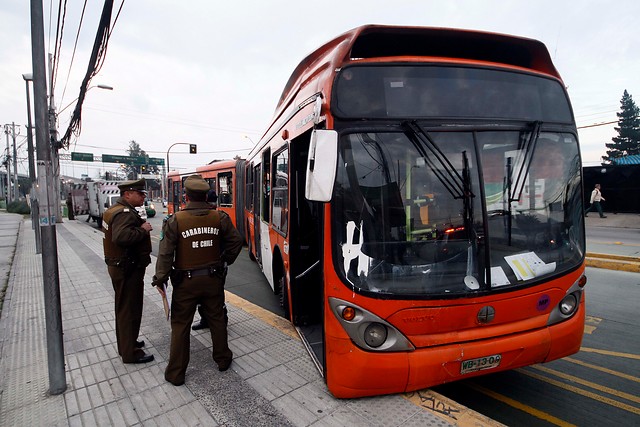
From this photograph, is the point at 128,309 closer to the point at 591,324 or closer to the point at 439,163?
the point at 439,163

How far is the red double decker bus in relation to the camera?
2.67 m

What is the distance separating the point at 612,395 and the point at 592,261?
564 cm

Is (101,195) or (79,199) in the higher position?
(101,195)

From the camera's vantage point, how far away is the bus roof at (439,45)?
3008 mm

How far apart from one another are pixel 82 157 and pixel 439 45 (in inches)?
1821

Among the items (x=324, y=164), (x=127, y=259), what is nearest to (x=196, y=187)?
(x=127, y=259)

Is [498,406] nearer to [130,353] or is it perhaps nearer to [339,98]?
[339,98]

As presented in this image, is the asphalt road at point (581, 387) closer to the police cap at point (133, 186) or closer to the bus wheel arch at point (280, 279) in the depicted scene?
the bus wheel arch at point (280, 279)

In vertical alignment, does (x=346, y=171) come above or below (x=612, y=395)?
above

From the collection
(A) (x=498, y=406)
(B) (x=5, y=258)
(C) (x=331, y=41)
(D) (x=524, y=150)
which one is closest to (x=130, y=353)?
(A) (x=498, y=406)

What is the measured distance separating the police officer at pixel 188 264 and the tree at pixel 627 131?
5712cm

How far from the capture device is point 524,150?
2994mm

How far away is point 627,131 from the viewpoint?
154 feet

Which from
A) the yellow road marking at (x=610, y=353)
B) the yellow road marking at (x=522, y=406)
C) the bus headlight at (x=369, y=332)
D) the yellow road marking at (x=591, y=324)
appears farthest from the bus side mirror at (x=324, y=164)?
Answer: the yellow road marking at (x=591, y=324)
